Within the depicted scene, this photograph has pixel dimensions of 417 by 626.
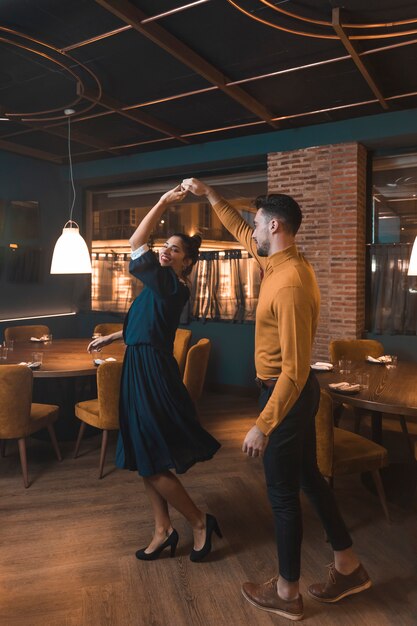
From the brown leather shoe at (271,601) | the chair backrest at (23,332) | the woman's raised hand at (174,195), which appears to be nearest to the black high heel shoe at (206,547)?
the brown leather shoe at (271,601)

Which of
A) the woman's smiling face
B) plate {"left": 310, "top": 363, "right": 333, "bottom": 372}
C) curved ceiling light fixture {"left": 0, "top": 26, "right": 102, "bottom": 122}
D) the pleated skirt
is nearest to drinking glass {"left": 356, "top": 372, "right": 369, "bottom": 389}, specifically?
plate {"left": 310, "top": 363, "right": 333, "bottom": 372}

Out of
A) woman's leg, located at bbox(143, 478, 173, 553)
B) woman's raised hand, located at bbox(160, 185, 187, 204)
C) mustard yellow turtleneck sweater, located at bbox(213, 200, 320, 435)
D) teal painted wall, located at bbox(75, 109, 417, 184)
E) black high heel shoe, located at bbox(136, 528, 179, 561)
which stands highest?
teal painted wall, located at bbox(75, 109, 417, 184)

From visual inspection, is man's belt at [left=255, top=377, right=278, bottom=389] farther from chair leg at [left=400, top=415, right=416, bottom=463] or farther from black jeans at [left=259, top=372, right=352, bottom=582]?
chair leg at [left=400, top=415, right=416, bottom=463]

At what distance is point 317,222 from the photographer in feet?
17.3

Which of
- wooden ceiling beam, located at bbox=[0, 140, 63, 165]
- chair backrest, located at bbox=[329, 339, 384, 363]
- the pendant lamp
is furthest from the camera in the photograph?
wooden ceiling beam, located at bbox=[0, 140, 63, 165]

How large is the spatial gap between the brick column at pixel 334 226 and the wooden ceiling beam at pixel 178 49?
957 millimetres

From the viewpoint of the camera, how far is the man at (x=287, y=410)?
5.72 feet

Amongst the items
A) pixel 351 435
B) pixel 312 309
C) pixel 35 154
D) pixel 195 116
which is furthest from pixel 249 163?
pixel 312 309

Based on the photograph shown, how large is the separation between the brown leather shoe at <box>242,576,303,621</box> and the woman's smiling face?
148 centimetres

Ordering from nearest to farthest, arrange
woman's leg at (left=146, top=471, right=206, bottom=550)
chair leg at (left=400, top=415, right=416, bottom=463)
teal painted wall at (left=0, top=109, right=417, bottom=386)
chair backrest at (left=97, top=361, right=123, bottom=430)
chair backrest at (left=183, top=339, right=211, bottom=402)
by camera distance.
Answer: woman's leg at (left=146, top=471, right=206, bottom=550)
chair backrest at (left=97, top=361, right=123, bottom=430)
chair leg at (left=400, top=415, right=416, bottom=463)
chair backrest at (left=183, top=339, right=211, bottom=402)
teal painted wall at (left=0, top=109, right=417, bottom=386)

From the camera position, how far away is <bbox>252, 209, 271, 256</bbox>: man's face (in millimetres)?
1906

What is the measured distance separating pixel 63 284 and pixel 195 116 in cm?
342

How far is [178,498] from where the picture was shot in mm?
2357

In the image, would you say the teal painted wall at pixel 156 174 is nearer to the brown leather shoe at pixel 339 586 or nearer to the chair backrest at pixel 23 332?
the chair backrest at pixel 23 332
